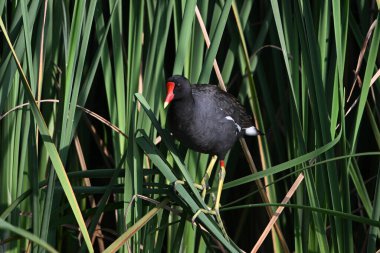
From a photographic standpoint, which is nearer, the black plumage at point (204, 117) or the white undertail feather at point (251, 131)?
the black plumage at point (204, 117)

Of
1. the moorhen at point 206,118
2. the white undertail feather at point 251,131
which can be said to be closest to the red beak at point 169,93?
the moorhen at point 206,118

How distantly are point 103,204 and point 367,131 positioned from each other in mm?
1473

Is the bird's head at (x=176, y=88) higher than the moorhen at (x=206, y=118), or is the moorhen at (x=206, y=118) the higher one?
the bird's head at (x=176, y=88)

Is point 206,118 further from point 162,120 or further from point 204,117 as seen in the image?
point 162,120

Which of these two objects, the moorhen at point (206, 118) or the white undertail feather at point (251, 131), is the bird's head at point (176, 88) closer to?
the moorhen at point (206, 118)

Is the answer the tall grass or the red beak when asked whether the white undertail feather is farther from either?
the red beak

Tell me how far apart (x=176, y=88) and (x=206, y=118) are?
0.90 feet

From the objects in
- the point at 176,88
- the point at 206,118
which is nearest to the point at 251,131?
the point at 206,118

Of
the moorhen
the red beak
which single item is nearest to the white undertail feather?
the moorhen

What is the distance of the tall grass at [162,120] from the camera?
201 centimetres

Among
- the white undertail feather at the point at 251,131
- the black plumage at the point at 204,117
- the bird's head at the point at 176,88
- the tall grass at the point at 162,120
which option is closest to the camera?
the tall grass at the point at 162,120

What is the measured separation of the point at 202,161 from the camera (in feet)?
8.68

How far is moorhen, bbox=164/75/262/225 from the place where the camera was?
2.40 metres

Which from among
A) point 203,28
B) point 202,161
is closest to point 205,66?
point 203,28
